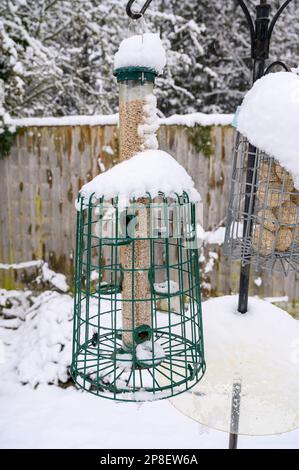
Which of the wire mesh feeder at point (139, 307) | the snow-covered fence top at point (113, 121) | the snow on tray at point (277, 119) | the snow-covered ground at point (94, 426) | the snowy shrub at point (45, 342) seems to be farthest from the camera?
the snow-covered fence top at point (113, 121)

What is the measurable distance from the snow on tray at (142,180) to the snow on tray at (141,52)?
1.05ft

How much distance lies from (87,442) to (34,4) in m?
5.46

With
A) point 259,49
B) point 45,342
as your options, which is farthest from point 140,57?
point 45,342

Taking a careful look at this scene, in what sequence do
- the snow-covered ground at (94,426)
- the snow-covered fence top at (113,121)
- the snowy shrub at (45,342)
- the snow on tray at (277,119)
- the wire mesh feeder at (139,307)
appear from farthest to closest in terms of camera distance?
1. the snow-covered fence top at (113,121)
2. the snowy shrub at (45,342)
3. the snow-covered ground at (94,426)
4. the wire mesh feeder at (139,307)
5. the snow on tray at (277,119)

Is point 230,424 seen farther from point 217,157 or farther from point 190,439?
point 217,157

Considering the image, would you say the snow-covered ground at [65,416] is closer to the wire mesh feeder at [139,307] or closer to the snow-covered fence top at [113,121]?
the wire mesh feeder at [139,307]

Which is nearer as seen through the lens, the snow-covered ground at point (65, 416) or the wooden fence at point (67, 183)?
the snow-covered ground at point (65, 416)

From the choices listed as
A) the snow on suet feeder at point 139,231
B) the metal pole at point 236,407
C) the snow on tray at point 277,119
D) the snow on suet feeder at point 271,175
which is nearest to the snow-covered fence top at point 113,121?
the snow on suet feeder at point 271,175

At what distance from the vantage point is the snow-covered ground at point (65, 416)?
284cm

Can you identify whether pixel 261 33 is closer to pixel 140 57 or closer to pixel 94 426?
pixel 140 57

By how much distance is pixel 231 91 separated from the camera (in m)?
7.73

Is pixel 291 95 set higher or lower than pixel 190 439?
higher

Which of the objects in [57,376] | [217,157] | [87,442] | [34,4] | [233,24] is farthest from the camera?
[233,24]

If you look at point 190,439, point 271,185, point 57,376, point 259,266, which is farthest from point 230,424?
point 57,376
